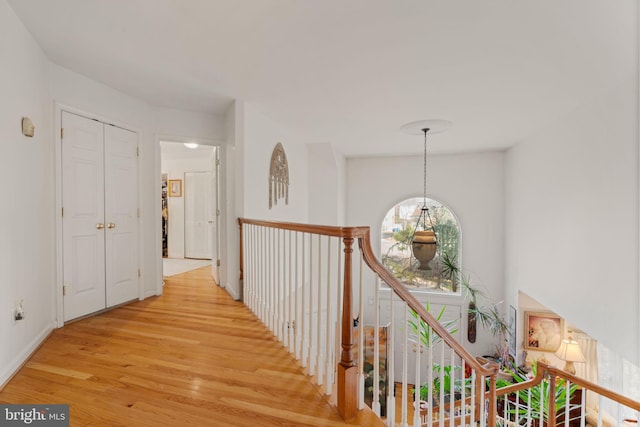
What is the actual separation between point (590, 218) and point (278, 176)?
363 centimetres

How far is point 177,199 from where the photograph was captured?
641 centimetres

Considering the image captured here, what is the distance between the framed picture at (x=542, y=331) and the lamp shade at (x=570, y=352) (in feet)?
1.45

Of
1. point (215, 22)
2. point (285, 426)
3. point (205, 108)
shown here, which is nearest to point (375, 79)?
point (215, 22)

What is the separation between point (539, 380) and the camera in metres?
2.79

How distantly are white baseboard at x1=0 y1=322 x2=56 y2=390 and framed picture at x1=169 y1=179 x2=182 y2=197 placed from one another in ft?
13.5

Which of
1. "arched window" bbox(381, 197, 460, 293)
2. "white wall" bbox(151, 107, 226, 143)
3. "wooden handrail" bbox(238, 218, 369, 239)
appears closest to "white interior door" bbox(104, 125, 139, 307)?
"white wall" bbox(151, 107, 226, 143)

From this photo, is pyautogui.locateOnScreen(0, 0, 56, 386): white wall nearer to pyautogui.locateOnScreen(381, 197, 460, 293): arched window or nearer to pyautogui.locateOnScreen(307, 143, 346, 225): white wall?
pyautogui.locateOnScreen(307, 143, 346, 225): white wall

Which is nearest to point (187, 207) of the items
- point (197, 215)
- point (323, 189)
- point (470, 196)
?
point (197, 215)

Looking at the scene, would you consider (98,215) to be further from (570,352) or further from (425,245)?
(570,352)

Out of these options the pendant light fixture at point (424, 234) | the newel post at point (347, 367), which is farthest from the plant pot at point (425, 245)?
the newel post at point (347, 367)

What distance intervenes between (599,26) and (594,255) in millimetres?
→ 2258

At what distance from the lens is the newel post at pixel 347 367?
5.13 ft

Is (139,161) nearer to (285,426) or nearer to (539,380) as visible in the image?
(285,426)

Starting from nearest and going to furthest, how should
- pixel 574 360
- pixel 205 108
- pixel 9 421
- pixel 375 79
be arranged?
pixel 9 421 → pixel 375 79 → pixel 205 108 → pixel 574 360
